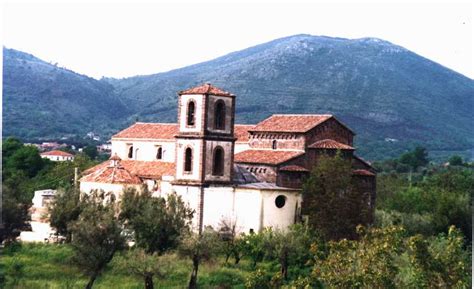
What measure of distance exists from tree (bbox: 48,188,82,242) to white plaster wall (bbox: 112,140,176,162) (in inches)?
358

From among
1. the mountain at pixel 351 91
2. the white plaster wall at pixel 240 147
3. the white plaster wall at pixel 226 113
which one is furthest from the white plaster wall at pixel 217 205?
the mountain at pixel 351 91

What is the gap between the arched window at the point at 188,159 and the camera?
38.8 meters

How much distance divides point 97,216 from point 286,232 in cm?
776

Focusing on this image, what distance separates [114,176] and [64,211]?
4.92 m

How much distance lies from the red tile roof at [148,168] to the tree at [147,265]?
9185 mm

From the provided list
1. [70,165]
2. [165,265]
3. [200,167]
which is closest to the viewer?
[165,265]

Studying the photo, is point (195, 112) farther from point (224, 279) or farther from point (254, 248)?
point (224, 279)

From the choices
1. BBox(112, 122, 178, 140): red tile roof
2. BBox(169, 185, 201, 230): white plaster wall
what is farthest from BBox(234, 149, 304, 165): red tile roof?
BBox(112, 122, 178, 140): red tile roof

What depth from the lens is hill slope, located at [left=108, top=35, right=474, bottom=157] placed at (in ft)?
411

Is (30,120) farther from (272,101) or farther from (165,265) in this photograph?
(165,265)

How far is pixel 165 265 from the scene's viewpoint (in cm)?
3189

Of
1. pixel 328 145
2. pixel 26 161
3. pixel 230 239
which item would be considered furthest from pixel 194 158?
pixel 26 161

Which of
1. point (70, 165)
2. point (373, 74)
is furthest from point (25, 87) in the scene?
point (70, 165)

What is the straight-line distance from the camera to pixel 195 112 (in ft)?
128
